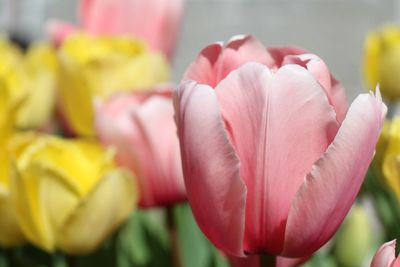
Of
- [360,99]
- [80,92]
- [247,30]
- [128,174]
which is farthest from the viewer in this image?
[247,30]

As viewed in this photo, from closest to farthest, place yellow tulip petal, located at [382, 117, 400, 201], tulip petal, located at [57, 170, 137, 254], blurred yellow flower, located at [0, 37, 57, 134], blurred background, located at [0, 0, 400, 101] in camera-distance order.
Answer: yellow tulip petal, located at [382, 117, 400, 201] < tulip petal, located at [57, 170, 137, 254] < blurred yellow flower, located at [0, 37, 57, 134] < blurred background, located at [0, 0, 400, 101]

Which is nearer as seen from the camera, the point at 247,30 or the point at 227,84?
the point at 227,84

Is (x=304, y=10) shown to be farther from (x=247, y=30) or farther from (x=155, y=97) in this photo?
(x=155, y=97)

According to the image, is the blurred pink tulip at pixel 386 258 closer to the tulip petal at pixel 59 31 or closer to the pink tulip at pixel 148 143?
the pink tulip at pixel 148 143

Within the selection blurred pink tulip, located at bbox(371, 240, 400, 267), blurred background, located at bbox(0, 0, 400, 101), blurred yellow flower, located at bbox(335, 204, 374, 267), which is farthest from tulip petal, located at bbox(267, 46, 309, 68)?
blurred background, located at bbox(0, 0, 400, 101)

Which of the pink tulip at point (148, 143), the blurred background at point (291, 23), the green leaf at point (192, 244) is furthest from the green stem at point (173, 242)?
the blurred background at point (291, 23)

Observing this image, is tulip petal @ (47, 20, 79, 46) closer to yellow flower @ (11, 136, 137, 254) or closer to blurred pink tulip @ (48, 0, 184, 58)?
blurred pink tulip @ (48, 0, 184, 58)

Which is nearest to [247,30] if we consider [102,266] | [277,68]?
[102,266]

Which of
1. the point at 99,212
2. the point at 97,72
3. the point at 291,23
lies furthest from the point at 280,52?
the point at 291,23
